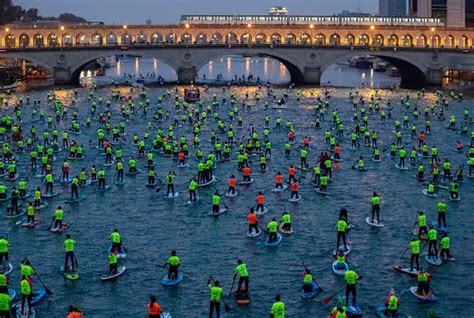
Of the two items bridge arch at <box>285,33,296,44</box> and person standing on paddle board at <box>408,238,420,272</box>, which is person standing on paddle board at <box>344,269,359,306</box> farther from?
bridge arch at <box>285,33,296,44</box>

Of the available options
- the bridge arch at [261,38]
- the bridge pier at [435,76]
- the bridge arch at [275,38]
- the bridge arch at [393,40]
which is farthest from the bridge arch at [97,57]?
the bridge pier at [435,76]

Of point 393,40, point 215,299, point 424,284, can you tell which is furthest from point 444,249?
point 393,40

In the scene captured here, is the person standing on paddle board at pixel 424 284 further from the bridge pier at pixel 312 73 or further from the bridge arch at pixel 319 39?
the bridge arch at pixel 319 39

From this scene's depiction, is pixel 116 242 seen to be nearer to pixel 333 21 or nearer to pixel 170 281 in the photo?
pixel 170 281

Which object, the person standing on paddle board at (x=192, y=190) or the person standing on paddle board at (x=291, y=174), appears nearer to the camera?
the person standing on paddle board at (x=192, y=190)

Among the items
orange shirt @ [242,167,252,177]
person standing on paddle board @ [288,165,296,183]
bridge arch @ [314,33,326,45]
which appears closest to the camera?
person standing on paddle board @ [288,165,296,183]

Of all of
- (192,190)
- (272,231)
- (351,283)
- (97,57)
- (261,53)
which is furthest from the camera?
(261,53)

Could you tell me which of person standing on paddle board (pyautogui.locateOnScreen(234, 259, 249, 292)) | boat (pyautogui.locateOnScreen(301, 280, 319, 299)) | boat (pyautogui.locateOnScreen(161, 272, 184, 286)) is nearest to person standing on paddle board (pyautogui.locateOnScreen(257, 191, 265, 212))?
boat (pyautogui.locateOnScreen(161, 272, 184, 286))
